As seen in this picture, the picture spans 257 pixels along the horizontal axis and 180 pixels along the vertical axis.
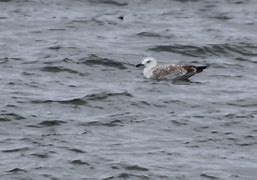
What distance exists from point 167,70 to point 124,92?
1.88m

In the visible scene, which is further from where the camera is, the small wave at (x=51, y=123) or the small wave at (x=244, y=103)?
the small wave at (x=244, y=103)

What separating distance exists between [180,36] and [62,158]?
9700mm

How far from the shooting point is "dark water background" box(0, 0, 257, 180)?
13.8m

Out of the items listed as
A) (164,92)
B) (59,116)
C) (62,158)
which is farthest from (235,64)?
(62,158)

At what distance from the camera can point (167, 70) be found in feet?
64.7

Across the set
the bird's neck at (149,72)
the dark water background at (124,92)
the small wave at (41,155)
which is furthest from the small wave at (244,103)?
the small wave at (41,155)

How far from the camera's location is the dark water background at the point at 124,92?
45.2 ft

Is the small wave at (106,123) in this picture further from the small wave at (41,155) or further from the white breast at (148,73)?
the white breast at (148,73)

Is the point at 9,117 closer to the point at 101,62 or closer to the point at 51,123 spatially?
the point at 51,123

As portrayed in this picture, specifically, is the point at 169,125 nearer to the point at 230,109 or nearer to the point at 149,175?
the point at 230,109

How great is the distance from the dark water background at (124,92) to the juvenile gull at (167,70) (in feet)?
0.63

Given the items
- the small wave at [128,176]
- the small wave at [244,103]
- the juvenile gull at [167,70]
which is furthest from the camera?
the juvenile gull at [167,70]

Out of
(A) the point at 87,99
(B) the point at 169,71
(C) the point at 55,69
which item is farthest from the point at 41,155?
(B) the point at 169,71

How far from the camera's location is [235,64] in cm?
2064
